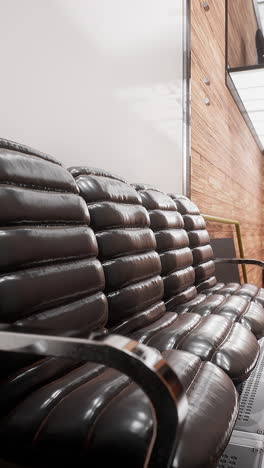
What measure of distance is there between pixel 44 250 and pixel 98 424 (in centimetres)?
43

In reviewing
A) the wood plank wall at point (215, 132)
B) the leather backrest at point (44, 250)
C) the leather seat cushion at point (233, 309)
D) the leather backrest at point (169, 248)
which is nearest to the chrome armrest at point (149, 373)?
the leather backrest at point (44, 250)

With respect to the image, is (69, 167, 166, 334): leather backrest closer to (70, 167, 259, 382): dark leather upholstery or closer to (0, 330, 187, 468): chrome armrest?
(70, 167, 259, 382): dark leather upholstery

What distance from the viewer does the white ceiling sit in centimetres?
456

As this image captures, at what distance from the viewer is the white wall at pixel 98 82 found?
1435 mm

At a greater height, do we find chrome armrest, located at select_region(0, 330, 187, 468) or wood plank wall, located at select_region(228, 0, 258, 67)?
wood plank wall, located at select_region(228, 0, 258, 67)

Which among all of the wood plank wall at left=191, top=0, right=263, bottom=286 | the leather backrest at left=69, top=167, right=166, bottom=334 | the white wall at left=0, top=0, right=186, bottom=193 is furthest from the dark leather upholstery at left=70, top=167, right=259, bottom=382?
the wood plank wall at left=191, top=0, right=263, bottom=286

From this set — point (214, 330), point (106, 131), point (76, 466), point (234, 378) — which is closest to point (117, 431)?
point (76, 466)

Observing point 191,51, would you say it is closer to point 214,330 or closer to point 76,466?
point 214,330

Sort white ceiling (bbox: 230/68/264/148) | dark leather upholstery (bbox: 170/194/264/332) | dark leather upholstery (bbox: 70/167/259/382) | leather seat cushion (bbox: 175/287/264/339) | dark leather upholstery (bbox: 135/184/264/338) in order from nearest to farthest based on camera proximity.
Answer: dark leather upholstery (bbox: 70/167/259/382) → leather seat cushion (bbox: 175/287/264/339) → dark leather upholstery (bbox: 135/184/264/338) → dark leather upholstery (bbox: 170/194/264/332) → white ceiling (bbox: 230/68/264/148)

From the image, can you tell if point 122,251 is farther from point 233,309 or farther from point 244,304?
point 244,304

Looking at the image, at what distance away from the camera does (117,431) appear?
0.71 metres

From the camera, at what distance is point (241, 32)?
19.6 feet

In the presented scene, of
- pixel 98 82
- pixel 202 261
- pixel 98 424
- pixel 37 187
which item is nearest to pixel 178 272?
pixel 202 261

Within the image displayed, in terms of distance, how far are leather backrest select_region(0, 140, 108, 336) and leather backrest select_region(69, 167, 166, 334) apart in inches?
6.6
